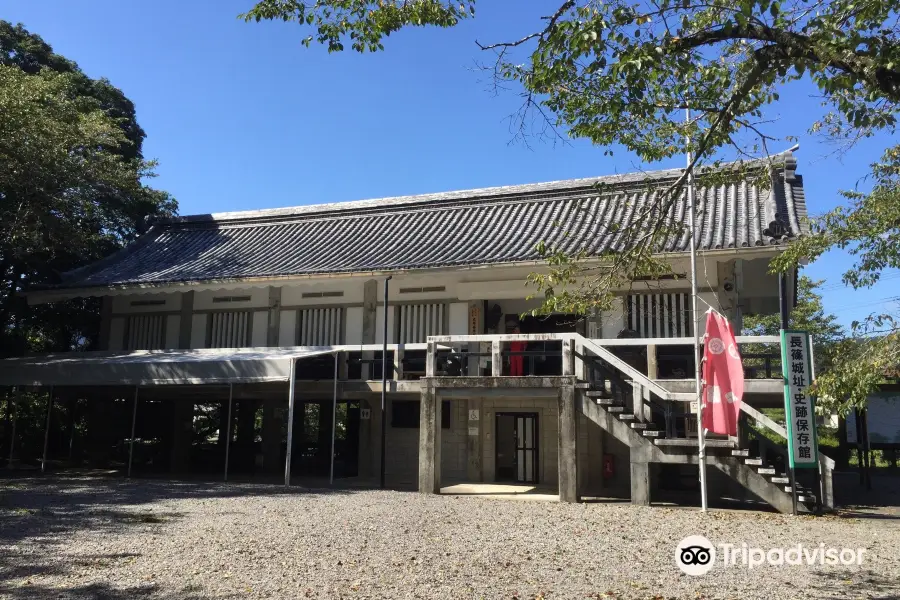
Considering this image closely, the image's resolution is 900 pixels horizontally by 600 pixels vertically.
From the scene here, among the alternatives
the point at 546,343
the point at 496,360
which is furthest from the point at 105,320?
the point at 496,360

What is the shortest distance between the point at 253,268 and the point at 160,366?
3370mm

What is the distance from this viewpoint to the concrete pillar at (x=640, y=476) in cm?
1116

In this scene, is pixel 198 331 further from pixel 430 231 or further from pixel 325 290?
pixel 430 231

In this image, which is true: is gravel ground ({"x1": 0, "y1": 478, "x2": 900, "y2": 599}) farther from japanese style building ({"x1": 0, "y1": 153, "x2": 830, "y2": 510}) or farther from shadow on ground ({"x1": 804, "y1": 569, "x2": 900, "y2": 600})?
japanese style building ({"x1": 0, "y1": 153, "x2": 830, "y2": 510})

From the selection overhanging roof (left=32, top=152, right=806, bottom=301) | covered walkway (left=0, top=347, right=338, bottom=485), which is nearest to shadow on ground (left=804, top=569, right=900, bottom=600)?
overhanging roof (left=32, top=152, right=806, bottom=301)

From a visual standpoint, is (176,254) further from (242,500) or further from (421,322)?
(242,500)

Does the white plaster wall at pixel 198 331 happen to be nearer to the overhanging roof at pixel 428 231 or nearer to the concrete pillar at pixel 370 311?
the overhanging roof at pixel 428 231

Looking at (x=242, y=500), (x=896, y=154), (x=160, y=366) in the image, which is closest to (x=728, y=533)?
(x=896, y=154)

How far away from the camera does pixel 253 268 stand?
54.8 feet

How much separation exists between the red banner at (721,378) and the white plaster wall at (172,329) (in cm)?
1279

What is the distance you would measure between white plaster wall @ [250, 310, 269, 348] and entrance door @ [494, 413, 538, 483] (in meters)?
5.93

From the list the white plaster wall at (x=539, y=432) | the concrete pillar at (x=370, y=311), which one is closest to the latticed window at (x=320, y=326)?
the concrete pillar at (x=370, y=311)

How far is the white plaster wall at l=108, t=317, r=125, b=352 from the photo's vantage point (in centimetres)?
1833

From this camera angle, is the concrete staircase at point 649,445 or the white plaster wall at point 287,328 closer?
the concrete staircase at point 649,445
